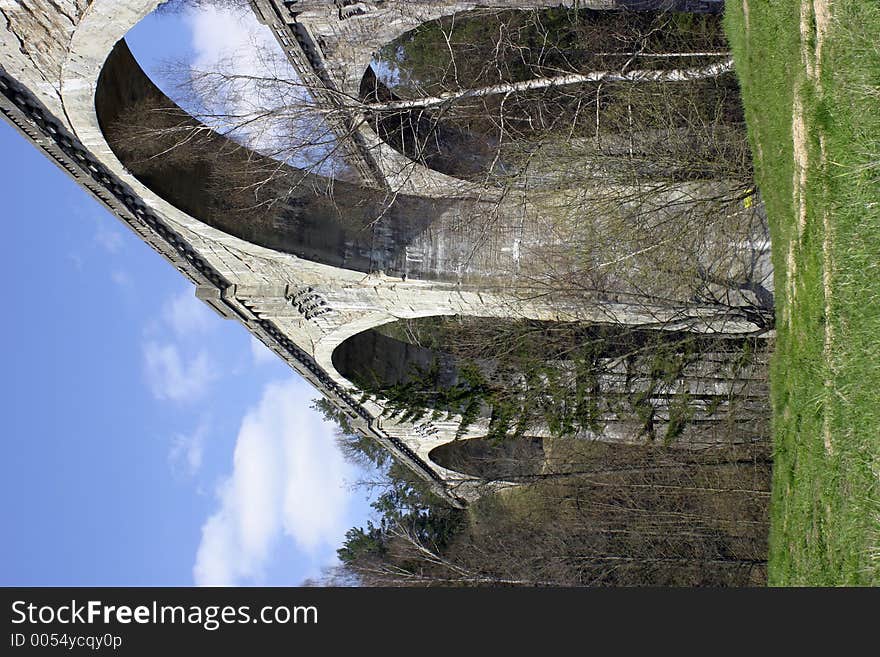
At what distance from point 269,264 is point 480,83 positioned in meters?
4.53

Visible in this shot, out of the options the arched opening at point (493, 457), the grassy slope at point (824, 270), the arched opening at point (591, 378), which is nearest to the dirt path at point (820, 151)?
the grassy slope at point (824, 270)

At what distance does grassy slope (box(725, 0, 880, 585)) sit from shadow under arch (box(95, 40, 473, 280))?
18.4 ft

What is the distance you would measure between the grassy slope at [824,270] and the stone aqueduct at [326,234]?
416 cm

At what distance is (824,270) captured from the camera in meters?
6.22

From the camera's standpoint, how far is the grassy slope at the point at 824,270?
5.47 m

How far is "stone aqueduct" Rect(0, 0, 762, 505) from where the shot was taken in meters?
9.78

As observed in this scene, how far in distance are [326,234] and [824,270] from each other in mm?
7932

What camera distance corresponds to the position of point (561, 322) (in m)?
12.8

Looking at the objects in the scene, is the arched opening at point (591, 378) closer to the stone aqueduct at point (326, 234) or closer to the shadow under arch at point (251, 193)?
the stone aqueduct at point (326, 234)

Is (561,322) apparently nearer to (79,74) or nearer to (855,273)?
(855,273)

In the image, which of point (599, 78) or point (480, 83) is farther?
point (480, 83)

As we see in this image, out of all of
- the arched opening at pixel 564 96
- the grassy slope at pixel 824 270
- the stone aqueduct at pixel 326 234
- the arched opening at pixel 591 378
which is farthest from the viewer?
the arched opening at pixel 591 378

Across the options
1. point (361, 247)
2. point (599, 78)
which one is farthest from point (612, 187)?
point (361, 247)

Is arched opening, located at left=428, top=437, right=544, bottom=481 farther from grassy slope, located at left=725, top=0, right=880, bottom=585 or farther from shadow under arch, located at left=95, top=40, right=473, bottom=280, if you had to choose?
grassy slope, located at left=725, top=0, right=880, bottom=585
